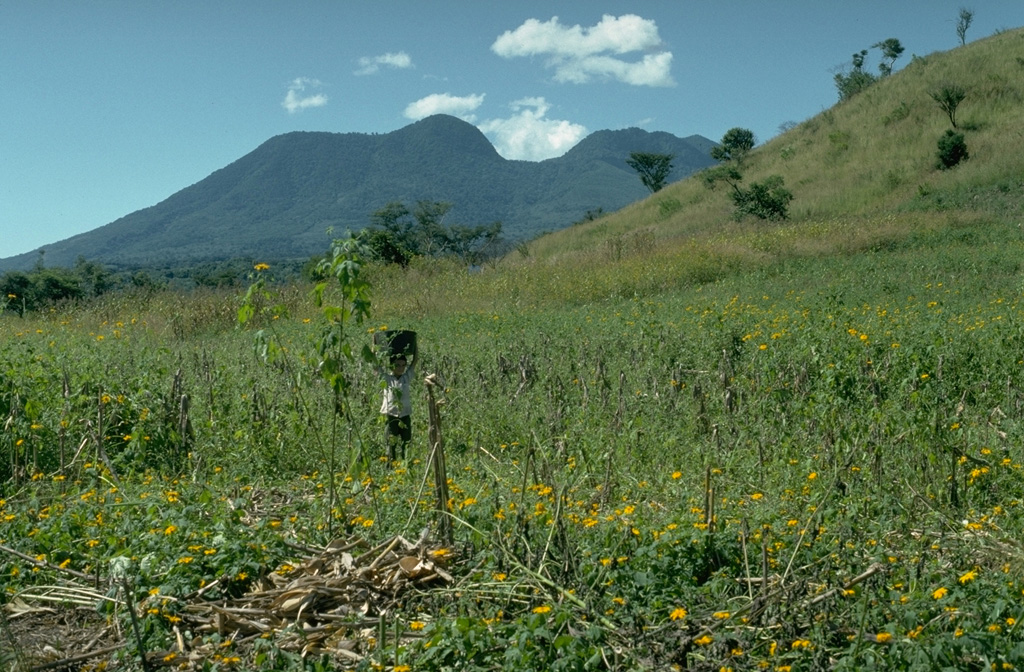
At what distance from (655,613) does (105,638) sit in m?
2.13

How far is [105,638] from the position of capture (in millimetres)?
3465

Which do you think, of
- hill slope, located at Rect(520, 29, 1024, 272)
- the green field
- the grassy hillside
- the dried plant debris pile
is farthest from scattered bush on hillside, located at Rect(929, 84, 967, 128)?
the dried plant debris pile

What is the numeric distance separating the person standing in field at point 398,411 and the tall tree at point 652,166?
6581 cm

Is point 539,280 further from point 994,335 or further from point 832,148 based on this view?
point 832,148

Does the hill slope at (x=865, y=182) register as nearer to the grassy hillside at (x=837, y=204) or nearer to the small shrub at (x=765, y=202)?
the grassy hillside at (x=837, y=204)

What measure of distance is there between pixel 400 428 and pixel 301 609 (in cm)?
244

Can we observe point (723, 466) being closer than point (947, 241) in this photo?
Yes

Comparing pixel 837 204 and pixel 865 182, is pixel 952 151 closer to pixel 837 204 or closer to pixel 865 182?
pixel 865 182

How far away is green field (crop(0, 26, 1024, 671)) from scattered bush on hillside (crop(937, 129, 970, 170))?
908 inches

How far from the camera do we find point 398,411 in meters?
5.64

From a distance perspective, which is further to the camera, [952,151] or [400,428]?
[952,151]

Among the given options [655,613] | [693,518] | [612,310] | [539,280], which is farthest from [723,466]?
[539,280]

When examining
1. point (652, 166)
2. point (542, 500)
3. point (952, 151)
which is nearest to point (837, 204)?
point (952, 151)

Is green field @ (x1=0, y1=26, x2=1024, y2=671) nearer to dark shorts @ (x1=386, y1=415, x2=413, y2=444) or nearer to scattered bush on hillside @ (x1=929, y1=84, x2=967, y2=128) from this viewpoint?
dark shorts @ (x1=386, y1=415, x2=413, y2=444)
